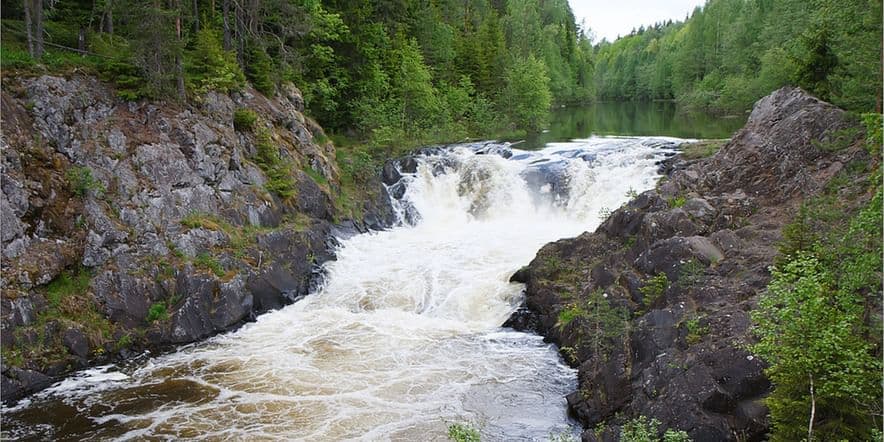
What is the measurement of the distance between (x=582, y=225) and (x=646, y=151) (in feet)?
17.3

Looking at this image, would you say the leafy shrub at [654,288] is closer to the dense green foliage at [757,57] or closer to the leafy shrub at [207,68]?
the dense green foliage at [757,57]

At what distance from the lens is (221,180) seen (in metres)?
18.4

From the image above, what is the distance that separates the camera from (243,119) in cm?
2056

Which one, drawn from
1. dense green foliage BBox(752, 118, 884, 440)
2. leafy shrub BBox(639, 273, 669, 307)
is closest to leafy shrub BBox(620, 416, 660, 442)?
dense green foliage BBox(752, 118, 884, 440)

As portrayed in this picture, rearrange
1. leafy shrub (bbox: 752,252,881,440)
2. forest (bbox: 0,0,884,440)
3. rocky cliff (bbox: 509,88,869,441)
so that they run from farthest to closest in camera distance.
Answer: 1. rocky cliff (bbox: 509,88,869,441)
2. forest (bbox: 0,0,884,440)
3. leafy shrub (bbox: 752,252,881,440)

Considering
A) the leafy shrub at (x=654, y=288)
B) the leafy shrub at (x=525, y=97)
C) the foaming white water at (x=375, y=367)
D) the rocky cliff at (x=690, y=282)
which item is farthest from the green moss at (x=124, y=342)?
the leafy shrub at (x=525, y=97)

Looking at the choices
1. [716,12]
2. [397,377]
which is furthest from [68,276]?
[716,12]

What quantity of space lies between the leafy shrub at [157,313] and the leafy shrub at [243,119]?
768cm

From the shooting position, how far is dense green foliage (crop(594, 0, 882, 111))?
43.5 feet

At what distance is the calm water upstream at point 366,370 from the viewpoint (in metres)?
11.0

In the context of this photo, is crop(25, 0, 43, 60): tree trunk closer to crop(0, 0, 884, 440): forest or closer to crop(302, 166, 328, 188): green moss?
crop(0, 0, 884, 440): forest

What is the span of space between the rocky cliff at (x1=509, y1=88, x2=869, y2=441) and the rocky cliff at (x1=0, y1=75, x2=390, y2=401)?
7960mm

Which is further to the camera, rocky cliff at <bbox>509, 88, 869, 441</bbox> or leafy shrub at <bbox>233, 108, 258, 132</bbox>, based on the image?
leafy shrub at <bbox>233, 108, 258, 132</bbox>

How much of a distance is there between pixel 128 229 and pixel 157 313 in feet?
7.92
